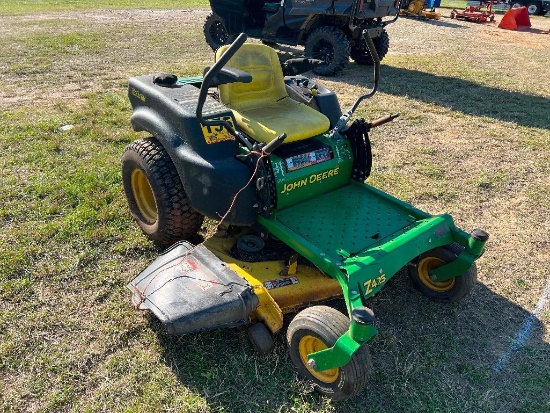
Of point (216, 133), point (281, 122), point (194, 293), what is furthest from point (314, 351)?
point (281, 122)

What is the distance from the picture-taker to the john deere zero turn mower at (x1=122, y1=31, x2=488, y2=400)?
2.50m

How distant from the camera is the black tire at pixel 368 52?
955cm

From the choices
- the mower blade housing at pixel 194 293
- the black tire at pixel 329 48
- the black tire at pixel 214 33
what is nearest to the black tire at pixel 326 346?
the mower blade housing at pixel 194 293

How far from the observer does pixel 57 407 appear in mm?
2379

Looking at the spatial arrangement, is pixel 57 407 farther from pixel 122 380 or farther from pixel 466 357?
pixel 466 357

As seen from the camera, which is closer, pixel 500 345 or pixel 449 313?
pixel 500 345

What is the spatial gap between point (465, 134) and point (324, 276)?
409 centimetres

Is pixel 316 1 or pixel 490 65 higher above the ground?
pixel 316 1

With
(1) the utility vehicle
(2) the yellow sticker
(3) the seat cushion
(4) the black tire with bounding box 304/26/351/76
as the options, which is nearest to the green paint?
(3) the seat cushion

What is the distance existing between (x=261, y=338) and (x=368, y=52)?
8.42 metres

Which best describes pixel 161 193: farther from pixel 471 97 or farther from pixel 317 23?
pixel 317 23

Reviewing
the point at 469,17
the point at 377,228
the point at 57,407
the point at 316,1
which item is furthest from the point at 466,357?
the point at 469,17

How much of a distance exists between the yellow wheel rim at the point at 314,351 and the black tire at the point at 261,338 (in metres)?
0.21

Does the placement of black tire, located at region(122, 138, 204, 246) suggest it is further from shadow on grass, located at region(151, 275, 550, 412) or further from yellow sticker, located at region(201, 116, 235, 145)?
shadow on grass, located at region(151, 275, 550, 412)
